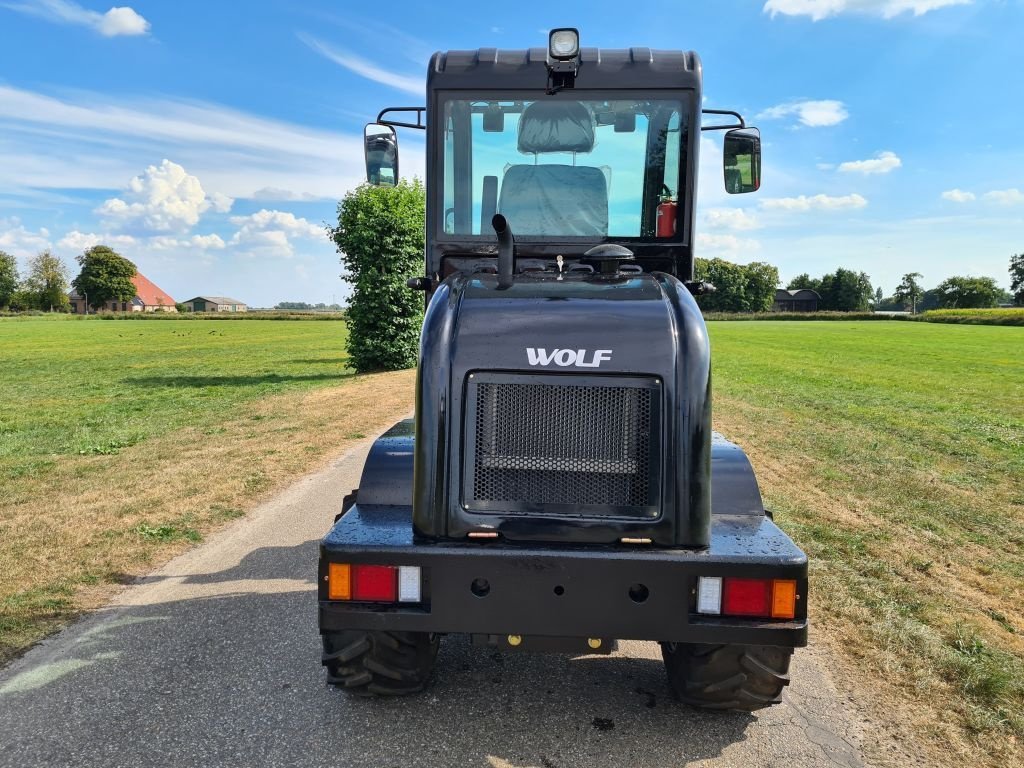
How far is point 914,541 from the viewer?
5988 mm

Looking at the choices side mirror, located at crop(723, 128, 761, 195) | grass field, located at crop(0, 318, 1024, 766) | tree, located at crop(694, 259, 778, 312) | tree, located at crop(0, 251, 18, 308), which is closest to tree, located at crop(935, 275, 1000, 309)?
tree, located at crop(694, 259, 778, 312)

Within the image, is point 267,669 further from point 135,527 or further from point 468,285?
point 135,527

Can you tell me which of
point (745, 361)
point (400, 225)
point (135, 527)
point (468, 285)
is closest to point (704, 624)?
point (468, 285)

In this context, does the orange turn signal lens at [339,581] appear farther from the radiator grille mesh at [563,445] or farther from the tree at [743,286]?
the tree at [743,286]

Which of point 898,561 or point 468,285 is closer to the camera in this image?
point 468,285

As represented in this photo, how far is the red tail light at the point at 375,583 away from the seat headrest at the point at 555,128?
2.38 m

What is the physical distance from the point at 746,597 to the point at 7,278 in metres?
125

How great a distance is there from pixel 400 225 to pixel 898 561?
1485 cm

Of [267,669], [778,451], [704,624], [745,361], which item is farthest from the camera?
[745,361]

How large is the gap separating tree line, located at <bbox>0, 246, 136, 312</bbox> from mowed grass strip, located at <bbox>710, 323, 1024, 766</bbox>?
111 metres

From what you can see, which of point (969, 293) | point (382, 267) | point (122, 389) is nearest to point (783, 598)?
point (382, 267)

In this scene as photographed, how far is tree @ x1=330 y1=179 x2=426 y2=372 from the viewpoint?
1830cm

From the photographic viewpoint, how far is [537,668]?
3.71 meters

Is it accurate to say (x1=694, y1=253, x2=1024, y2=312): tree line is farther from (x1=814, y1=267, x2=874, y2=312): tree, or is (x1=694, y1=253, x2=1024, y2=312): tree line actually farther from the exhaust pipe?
the exhaust pipe
